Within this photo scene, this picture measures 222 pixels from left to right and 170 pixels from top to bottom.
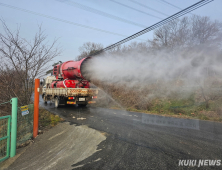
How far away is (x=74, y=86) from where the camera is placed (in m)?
11.3

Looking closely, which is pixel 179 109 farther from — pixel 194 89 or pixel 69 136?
pixel 69 136

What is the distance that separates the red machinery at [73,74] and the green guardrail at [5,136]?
6.74 metres

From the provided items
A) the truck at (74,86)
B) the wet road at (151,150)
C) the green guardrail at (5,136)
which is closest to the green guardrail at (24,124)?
the green guardrail at (5,136)

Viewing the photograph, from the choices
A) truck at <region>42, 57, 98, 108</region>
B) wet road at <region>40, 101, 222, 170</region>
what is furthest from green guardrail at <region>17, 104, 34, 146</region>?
truck at <region>42, 57, 98, 108</region>

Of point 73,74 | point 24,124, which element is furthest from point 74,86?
point 24,124

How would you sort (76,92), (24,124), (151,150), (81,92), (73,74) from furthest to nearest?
(73,74) < (81,92) < (76,92) < (24,124) < (151,150)

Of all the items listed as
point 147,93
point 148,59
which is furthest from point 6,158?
point 147,93

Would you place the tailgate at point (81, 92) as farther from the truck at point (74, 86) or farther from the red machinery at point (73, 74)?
the red machinery at point (73, 74)

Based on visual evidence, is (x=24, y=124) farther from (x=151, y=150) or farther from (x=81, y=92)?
(x=81, y=92)

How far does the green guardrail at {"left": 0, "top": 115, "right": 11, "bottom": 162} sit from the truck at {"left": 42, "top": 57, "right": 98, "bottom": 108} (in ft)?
20.2

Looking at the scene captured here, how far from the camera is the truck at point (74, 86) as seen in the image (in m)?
10.2

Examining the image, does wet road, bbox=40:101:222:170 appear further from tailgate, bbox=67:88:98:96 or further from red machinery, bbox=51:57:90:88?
red machinery, bbox=51:57:90:88

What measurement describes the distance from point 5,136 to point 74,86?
24.8ft

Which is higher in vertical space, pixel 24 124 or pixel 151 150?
pixel 24 124
